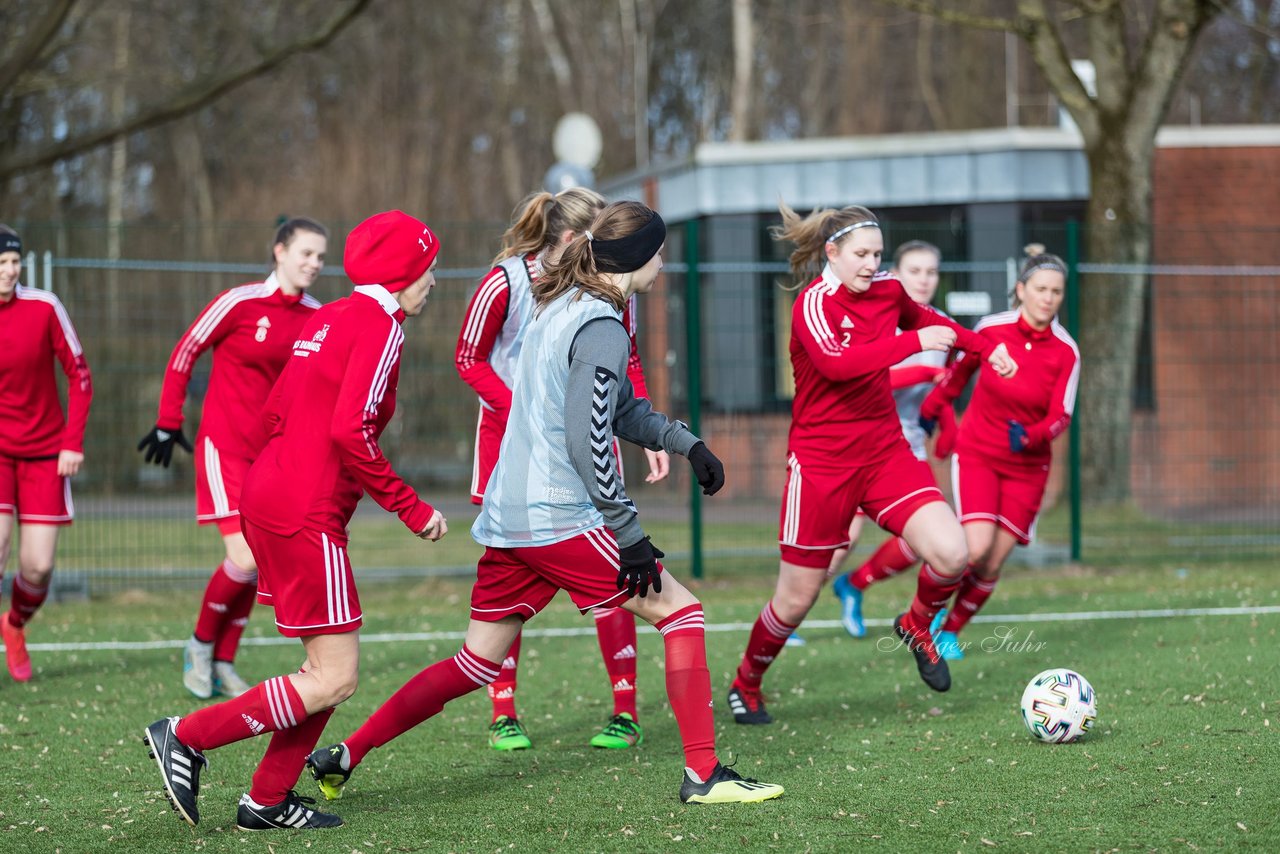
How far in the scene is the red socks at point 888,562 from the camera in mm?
8070

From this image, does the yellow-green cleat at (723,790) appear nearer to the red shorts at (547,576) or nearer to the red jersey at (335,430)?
the red shorts at (547,576)

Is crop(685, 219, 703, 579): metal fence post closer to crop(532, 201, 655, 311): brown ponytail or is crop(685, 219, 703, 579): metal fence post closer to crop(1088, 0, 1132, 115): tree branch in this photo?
crop(1088, 0, 1132, 115): tree branch

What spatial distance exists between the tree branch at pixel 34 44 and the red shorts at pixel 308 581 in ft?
33.4

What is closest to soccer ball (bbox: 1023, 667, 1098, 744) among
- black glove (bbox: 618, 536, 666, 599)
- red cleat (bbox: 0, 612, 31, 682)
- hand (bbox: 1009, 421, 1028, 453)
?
hand (bbox: 1009, 421, 1028, 453)

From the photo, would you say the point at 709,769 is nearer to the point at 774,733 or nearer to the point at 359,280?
the point at 774,733

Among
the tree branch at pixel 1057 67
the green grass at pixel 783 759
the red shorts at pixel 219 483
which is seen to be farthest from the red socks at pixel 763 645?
the tree branch at pixel 1057 67

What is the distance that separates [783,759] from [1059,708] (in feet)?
3.41

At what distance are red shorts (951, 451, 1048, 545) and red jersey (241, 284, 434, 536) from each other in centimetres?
349

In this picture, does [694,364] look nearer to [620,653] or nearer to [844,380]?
[844,380]

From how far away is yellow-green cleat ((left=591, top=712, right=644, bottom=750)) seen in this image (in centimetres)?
608

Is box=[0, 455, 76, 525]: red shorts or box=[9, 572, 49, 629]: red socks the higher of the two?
box=[0, 455, 76, 525]: red shorts

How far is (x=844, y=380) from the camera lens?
20.1 feet

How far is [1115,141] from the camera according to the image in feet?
44.0

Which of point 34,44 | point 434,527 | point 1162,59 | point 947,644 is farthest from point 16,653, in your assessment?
point 1162,59
